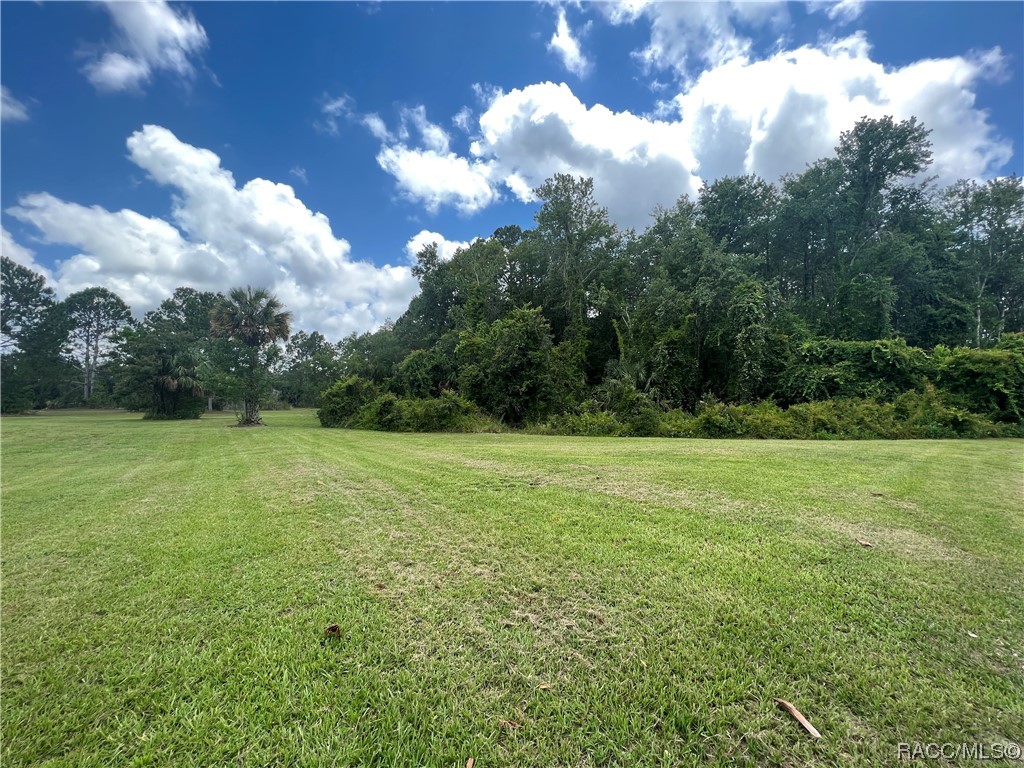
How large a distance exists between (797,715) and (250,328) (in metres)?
26.5

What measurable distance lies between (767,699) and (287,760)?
1926mm

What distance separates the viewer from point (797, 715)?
158 cm

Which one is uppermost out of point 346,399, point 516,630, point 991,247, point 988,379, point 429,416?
point 991,247

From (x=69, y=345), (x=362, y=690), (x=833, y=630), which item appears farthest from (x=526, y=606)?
(x=69, y=345)

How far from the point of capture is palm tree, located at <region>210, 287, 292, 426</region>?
72.0 feet

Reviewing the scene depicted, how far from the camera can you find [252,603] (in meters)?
2.44

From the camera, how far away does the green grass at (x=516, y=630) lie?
59.8 inches

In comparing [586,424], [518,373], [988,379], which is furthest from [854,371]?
[518,373]

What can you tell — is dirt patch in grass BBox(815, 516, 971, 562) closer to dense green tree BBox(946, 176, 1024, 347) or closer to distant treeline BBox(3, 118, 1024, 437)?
distant treeline BBox(3, 118, 1024, 437)

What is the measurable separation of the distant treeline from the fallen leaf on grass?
12208 millimetres

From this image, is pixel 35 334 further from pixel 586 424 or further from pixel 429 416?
pixel 586 424

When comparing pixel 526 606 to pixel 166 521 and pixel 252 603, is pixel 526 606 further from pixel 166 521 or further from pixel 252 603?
pixel 166 521

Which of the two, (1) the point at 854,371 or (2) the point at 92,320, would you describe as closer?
(1) the point at 854,371

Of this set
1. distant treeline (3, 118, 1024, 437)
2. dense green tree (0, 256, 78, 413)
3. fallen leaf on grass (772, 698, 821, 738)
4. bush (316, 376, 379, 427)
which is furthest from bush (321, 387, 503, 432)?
dense green tree (0, 256, 78, 413)
